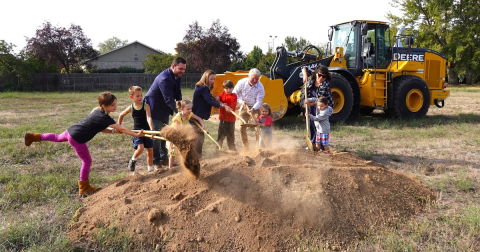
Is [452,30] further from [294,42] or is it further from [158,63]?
[158,63]

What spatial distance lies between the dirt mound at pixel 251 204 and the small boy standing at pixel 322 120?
4.73 ft

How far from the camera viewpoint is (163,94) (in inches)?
207

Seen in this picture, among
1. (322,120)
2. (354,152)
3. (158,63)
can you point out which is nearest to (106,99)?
(322,120)

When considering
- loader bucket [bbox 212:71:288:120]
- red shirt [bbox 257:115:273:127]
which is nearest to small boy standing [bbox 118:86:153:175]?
red shirt [bbox 257:115:273:127]

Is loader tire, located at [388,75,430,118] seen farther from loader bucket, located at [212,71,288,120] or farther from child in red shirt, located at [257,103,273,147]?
child in red shirt, located at [257,103,273,147]

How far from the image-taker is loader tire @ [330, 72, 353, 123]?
9.46 meters

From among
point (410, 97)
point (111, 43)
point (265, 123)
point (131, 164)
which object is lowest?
point (131, 164)

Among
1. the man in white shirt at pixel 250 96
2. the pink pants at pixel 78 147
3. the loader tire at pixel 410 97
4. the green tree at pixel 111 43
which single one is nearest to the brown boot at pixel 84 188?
the pink pants at pixel 78 147

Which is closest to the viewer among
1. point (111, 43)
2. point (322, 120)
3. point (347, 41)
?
point (322, 120)

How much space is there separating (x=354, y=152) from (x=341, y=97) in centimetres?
304

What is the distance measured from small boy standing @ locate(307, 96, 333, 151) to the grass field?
979mm

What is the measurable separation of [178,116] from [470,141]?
21.0 feet

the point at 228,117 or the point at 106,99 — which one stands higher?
the point at 106,99

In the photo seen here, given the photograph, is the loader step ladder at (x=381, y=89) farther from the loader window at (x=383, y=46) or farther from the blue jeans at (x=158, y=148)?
the blue jeans at (x=158, y=148)
